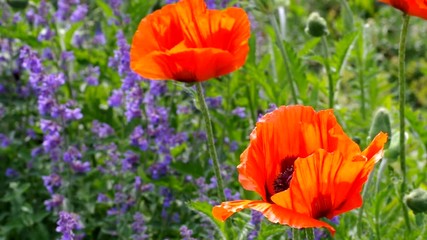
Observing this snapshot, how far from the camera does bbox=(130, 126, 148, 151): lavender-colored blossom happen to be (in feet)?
7.68

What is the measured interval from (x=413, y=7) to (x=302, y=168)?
0.63m

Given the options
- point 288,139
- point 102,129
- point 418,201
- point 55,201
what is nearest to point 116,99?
point 102,129

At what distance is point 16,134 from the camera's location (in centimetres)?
297

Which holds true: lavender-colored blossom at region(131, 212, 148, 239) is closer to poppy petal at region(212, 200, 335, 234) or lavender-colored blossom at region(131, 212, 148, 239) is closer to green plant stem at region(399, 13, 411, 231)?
green plant stem at region(399, 13, 411, 231)

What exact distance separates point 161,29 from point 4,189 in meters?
1.37

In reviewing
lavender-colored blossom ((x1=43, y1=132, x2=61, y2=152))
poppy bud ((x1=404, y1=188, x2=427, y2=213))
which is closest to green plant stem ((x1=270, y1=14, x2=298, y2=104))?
poppy bud ((x1=404, y1=188, x2=427, y2=213))

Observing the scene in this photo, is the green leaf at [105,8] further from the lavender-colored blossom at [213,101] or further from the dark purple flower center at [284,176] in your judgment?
the dark purple flower center at [284,176]

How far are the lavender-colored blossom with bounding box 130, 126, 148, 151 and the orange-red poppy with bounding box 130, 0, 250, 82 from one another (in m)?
0.76

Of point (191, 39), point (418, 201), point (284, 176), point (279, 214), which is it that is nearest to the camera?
point (279, 214)

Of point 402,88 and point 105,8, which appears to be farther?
point 105,8

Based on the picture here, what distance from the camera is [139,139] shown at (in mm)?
2359

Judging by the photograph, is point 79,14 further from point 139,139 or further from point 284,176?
point 284,176

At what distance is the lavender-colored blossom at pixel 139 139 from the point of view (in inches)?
92.1

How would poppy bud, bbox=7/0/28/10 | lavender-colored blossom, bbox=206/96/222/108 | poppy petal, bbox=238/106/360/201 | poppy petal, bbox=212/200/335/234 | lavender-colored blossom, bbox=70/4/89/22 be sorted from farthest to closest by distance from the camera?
1. lavender-colored blossom, bbox=70/4/89/22
2. poppy bud, bbox=7/0/28/10
3. lavender-colored blossom, bbox=206/96/222/108
4. poppy petal, bbox=238/106/360/201
5. poppy petal, bbox=212/200/335/234
